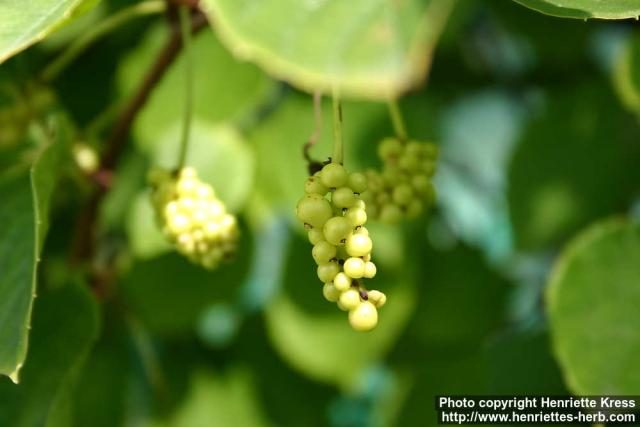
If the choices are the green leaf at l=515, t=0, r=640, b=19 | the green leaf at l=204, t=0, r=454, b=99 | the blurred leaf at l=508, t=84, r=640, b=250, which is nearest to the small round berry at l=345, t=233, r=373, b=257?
the green leaf at l=204, t=0, r=454, b=99

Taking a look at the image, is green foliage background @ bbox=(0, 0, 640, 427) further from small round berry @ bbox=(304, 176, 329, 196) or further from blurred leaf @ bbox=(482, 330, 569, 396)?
small round berry @ bbox=(304, 176, 329, 196)

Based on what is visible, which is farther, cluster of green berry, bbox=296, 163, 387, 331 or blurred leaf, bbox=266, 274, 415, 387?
blurred leaf, bbox=266, 274, 415, 387

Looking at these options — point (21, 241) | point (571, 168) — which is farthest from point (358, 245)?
point (571, 168)

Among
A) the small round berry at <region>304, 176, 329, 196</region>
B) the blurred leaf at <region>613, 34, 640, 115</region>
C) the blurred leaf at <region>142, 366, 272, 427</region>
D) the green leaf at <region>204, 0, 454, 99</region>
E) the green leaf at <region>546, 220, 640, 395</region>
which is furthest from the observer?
the blurred leaf at <region>142, 366, 272, 427</region>

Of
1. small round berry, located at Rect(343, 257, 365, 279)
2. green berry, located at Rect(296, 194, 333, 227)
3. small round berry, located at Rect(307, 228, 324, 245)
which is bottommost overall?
small round berry, located at Rect(343, 257, 365, 279)

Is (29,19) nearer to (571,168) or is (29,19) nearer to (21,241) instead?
(21,241)

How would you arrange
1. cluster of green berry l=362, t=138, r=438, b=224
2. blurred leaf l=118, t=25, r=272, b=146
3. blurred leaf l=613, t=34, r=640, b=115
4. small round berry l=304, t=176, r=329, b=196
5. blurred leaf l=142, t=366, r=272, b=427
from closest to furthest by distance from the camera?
1. small round berry l=304, t=176, r=329, b=196
2. cluster of green berry l=362, t=138, r=438, b=224
3. blurred leaf l=613, t=34, r=640, b=115
4. blurred leaf l=118, t=25, r=272, b=146
5. blurred leaf l=142, t=366, r=272, b=427

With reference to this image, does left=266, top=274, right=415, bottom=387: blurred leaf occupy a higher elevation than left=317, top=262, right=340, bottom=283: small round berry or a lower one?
higher
